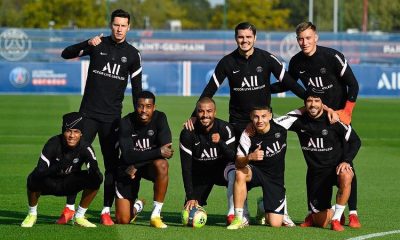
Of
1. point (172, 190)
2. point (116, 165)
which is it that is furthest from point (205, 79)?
point (116, 165)

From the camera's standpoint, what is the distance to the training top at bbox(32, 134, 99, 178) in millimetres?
11219

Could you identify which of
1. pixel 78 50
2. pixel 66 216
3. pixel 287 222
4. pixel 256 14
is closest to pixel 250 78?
pixel 287 222

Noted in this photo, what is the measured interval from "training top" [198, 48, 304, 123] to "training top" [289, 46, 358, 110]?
0.71ft

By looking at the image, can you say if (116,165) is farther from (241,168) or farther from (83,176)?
(241,168)

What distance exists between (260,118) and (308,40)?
106 centimetres

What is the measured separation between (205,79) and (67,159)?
29.1 metres

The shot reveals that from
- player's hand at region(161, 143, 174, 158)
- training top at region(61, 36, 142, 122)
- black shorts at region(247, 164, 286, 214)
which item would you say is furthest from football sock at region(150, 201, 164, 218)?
training top at region(61, 36, 142, 122)

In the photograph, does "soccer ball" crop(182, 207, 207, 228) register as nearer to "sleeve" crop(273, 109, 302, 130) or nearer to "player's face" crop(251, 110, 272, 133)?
"player's face" crop(251, 110, 272, 133)

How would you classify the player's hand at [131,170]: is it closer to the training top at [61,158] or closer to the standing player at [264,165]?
the training top at [61,158]

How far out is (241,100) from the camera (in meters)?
11.8

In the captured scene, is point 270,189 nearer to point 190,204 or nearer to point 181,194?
point 190,204

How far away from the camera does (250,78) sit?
461 inches

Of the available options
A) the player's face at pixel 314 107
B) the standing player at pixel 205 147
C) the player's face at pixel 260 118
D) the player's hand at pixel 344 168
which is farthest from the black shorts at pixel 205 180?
the player's hand at pixel 344 168

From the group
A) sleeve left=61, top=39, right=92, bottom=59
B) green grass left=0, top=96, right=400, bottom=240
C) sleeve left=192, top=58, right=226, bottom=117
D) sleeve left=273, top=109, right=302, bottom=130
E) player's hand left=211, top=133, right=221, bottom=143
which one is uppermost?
sleeve left=61, top=39, right=92, bottom=59
